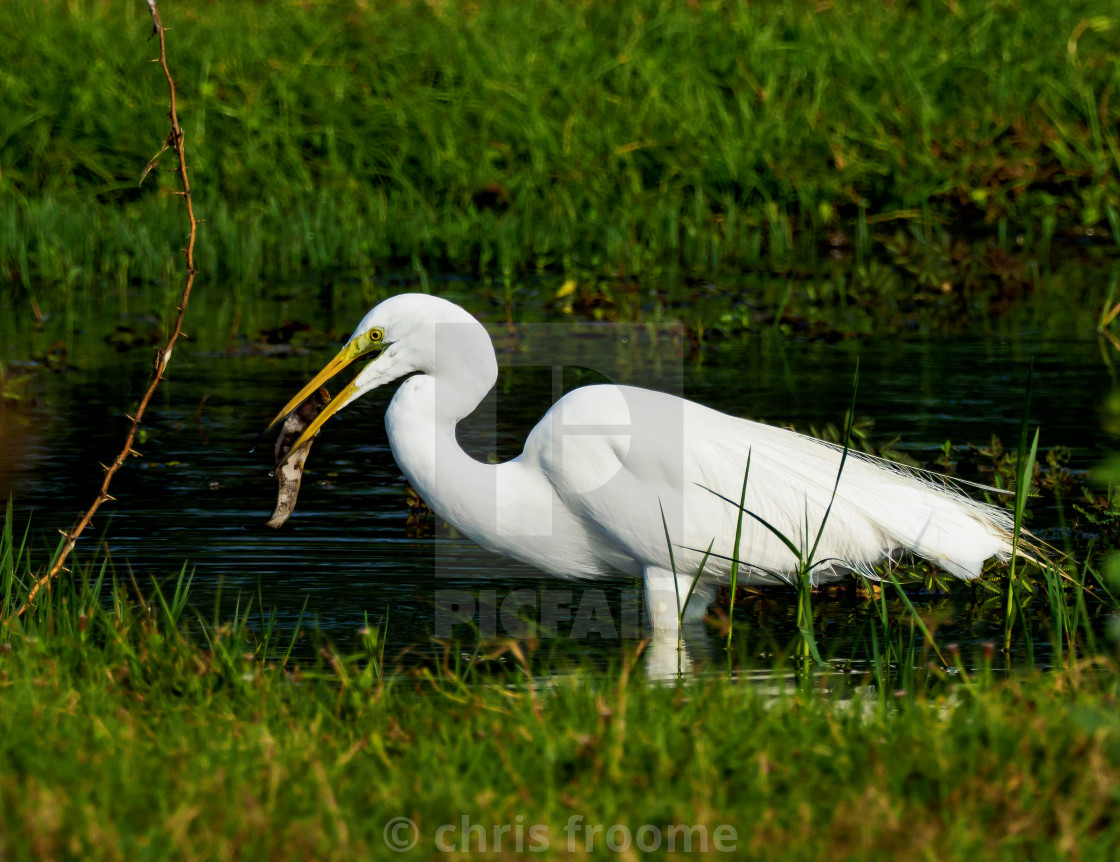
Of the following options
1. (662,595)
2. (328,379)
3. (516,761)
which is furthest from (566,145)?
(516,761)

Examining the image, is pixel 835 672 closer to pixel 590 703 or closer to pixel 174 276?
pixel 590 703

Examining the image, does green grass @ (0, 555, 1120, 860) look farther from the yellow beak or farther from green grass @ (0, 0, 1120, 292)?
green grass @ (0, 0, 1120, 292)

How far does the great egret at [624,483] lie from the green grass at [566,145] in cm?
506

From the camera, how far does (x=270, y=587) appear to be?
518cm

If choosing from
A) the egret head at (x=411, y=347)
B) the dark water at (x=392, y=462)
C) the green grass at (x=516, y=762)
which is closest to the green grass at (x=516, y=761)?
the green grass at (x=516, y=762)

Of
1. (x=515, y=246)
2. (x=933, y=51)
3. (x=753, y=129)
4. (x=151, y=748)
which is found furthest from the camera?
(x=933, y=51)

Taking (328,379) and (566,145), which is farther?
(566,145)

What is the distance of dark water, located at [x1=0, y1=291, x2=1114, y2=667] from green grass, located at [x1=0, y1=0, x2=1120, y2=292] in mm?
1393

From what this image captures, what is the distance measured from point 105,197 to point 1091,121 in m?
6.54

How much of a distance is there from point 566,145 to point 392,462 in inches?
197

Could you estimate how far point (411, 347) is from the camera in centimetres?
468

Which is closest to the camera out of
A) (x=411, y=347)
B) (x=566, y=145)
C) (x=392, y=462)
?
(x=411, y=347)

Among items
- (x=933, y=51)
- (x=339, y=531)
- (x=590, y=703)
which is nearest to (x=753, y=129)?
(x=933, y=51)

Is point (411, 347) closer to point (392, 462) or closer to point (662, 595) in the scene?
point (662, 595)
